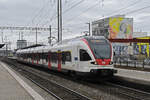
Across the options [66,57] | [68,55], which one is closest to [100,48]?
[68,55]

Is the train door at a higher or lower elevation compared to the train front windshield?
lower

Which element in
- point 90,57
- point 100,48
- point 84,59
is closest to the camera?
point 90,57

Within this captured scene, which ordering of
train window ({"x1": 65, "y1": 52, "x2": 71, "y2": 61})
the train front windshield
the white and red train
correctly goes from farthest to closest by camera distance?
train window ({"x1": 65, "y1": 52, "x2": 71, "y2": 61}) → the train front windshield → the white and red train

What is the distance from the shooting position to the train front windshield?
14.1 meters

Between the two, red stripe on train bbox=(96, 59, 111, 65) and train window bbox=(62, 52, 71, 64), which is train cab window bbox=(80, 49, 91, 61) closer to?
red stripe on train bbox=(96, 59, 111, 65)

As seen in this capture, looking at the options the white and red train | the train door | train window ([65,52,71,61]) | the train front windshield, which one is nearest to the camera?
the white and red train

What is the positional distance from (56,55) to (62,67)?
8.22ft

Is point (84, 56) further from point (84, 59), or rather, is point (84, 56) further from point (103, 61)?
point (103, 61)

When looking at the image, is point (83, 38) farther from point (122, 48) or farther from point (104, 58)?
point (122, 48)

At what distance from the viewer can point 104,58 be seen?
555 inches

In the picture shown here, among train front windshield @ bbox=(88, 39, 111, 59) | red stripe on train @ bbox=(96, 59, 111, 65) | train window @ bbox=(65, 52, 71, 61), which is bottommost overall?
red stripe on train @ bbox=(96, 59, 111, 65)

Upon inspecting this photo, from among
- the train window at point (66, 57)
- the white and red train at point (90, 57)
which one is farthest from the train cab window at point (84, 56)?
the train window at point (66, 57)

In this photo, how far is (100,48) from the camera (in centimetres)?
1437

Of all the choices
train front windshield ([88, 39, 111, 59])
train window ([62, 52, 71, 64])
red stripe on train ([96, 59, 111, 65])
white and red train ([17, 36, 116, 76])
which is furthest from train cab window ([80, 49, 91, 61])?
train window ([62, 52, 71, 64])
